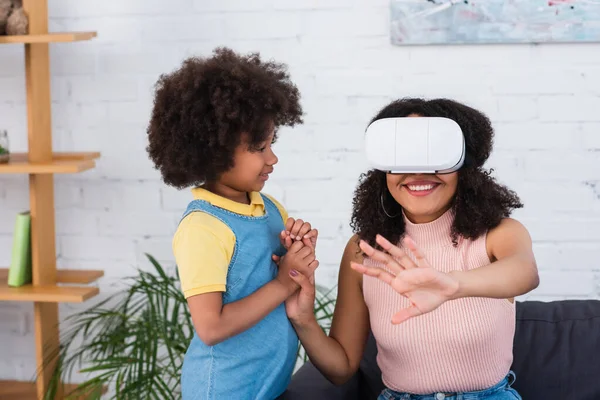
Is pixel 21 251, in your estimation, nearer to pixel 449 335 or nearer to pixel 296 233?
pixel 296 233

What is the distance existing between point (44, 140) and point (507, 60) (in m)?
1.44

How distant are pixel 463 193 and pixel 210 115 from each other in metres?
0.52

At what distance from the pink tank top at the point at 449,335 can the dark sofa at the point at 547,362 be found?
0.58 ft

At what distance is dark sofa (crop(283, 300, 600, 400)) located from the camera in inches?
76.3

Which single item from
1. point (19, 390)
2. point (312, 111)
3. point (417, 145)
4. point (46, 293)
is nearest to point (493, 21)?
point (312, 111)

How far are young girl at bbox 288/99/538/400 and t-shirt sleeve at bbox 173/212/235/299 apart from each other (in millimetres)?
151

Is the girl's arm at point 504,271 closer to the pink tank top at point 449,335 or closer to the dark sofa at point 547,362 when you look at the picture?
the pink tank top at point 449,335

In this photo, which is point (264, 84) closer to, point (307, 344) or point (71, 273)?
point (307, 344)

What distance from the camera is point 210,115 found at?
5.37ft

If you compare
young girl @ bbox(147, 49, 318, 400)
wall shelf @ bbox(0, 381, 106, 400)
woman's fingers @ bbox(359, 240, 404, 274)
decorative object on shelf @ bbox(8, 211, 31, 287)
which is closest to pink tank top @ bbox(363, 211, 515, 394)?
young girl @ bbox(147, 49, 318, 400)

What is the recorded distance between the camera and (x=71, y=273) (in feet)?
9.34

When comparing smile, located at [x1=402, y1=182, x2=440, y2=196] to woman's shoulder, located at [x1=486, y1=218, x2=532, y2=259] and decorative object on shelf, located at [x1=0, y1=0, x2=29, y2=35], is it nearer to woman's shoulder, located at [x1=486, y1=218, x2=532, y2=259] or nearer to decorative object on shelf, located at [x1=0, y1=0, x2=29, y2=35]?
woman's shoulder, located at [x1=486, y1=218, x2=532, y2=259]

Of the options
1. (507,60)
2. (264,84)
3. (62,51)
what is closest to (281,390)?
(264,84)

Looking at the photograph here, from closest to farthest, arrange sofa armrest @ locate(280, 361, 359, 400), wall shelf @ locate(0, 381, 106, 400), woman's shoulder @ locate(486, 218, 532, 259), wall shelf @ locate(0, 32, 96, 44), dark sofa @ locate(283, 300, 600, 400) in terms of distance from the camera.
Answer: woman's shoulder @ locate(486, 218, 532, 259) < sofa armrest @ locate(280, 361, 359, 400) < dark sofa @ locate(283, 300, 600, 400) < wall shelf @ locate(0, 32, 96, 44) < wall shelf @ locate(0, 381, 106, 400)
